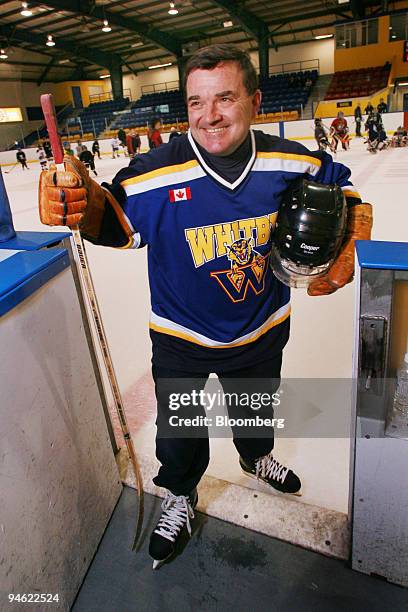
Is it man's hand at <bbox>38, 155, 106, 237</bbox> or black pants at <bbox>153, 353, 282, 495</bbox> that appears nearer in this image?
man's hand at <bbox>38, 155, 106, 237</bbox>

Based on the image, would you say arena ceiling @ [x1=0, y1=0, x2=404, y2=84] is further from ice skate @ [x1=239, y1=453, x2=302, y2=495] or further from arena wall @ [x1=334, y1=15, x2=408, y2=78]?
ice skate @ [x1=239, y1=453, x2=302, y2=495]

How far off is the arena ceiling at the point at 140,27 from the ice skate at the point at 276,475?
1544 centimetres

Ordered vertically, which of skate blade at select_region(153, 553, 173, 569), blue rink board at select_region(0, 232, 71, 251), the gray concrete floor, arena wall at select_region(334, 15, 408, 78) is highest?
arena wall at select_region(334, 15, 408, 78)

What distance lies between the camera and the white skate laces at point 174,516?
1248 mm

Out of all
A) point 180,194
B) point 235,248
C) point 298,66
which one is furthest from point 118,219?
point 298,66

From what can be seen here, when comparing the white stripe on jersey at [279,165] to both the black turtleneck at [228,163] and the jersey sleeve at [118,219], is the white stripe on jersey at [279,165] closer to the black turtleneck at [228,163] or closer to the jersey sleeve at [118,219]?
the black turtleneck at [228,163]

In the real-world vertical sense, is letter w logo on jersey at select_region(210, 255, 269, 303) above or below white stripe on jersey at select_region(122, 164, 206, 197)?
below

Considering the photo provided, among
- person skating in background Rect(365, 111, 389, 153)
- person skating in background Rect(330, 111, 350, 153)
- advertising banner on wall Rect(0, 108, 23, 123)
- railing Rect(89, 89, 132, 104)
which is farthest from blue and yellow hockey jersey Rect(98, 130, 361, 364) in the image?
railing Rect(89, 89, 132, 104)

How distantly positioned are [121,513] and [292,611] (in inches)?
22.3

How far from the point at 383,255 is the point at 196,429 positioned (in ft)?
2.34

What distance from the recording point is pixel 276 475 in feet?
4.71

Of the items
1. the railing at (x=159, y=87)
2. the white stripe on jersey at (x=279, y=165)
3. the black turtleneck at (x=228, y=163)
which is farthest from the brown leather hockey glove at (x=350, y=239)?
the railing at (x=159, y=87)

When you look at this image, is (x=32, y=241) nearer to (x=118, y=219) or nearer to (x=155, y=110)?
(x=118, y=219)

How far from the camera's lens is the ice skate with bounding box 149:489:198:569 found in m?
1.21
